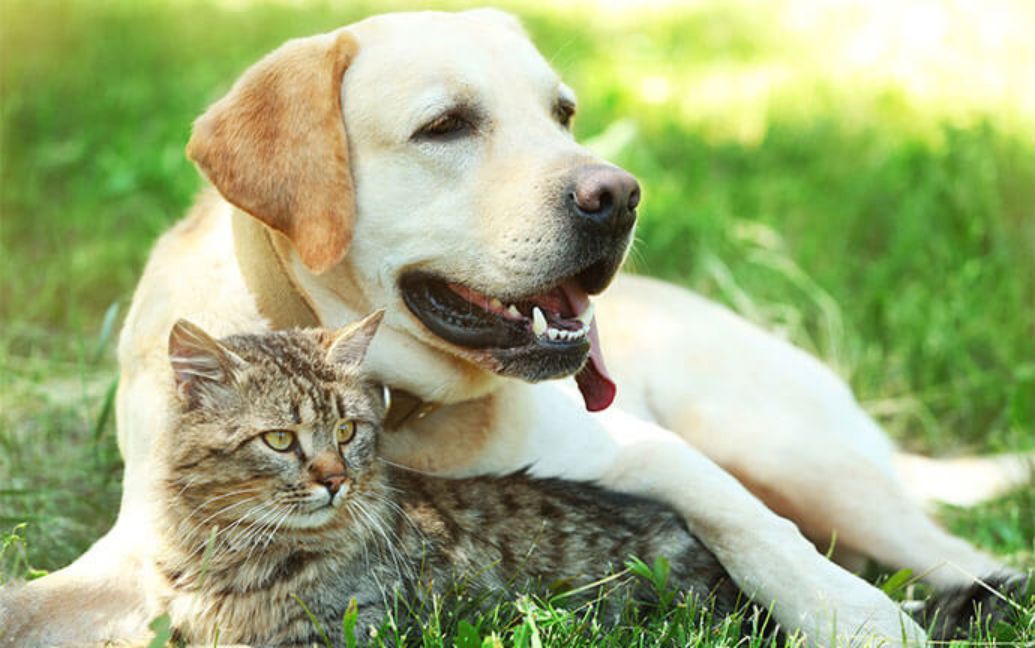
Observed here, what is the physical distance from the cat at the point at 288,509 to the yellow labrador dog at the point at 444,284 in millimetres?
177

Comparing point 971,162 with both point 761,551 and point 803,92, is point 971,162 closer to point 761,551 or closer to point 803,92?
point 803,92

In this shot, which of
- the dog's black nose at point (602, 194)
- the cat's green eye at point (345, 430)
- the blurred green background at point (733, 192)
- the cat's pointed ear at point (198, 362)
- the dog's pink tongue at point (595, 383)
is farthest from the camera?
the blurred green background at point (733, 192)

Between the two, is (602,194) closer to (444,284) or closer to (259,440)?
(444,284)

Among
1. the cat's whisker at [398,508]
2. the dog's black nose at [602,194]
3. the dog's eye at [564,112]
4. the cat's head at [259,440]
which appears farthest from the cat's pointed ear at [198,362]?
the dog's eye at [564,112]

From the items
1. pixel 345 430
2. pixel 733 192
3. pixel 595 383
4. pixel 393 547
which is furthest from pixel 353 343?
pixel 733 192

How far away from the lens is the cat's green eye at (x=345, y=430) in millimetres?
2629

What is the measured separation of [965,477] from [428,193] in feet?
6.54

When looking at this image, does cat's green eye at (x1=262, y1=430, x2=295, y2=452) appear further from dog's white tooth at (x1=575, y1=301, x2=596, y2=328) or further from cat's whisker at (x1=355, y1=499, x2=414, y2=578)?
dog's white tooth at (x1=575, y1=301, x2=596, y2=328)

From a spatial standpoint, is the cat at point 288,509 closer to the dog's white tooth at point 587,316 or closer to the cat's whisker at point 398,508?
the cat's whisker at point 398,508

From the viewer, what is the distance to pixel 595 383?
10.4ft

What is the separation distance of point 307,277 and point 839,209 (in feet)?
10.5

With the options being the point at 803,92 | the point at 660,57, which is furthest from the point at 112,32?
the point at 803,92

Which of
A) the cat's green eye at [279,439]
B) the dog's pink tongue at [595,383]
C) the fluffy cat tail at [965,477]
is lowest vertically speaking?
the fluffy cat tail at [965,477]

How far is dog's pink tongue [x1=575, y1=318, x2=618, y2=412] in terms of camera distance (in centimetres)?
316
